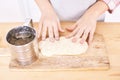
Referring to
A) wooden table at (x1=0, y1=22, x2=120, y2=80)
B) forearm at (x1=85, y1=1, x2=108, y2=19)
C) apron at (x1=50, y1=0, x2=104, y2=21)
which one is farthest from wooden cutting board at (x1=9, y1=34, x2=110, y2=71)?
apron at (x1=50, y1=0, x2=104, y2=21)

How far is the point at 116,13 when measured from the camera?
1.88 m

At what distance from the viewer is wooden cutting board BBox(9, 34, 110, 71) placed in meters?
0.76

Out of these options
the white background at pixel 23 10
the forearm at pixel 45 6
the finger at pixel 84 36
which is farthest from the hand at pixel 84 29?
the white background at pixel 23 10

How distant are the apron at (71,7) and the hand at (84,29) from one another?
154mm

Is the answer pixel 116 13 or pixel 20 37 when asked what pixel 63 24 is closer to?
pixel 20 37

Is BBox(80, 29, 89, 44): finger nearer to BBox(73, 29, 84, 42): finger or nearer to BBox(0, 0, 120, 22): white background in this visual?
BBox(73, 29, 84, 42): finger

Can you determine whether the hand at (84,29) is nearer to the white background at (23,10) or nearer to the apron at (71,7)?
the apron at (71,7)

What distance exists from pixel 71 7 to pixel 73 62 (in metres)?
0.38

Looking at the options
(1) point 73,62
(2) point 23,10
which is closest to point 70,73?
(1) point 73,62

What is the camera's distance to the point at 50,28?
89cm

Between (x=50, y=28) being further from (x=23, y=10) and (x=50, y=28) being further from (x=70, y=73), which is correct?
(x=23, y=10)

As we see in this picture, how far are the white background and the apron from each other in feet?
2.49

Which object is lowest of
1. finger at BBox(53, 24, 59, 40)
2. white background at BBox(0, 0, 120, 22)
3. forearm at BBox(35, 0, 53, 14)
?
white background at BBox(0, 0, 120, 22)

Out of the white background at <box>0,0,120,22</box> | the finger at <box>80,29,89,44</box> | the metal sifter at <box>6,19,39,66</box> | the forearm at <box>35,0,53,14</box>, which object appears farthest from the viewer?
the white background at <box>0,0,120,22</box>
